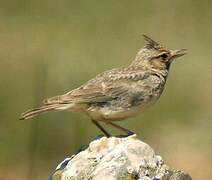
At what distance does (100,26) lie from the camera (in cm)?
1944

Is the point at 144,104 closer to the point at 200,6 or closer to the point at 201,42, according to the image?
the point at 201,42

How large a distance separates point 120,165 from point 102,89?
187 centimetres

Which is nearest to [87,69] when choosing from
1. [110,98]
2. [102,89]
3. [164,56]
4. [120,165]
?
[164,56]

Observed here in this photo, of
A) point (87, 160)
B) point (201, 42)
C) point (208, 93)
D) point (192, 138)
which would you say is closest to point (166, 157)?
point (192, 138)

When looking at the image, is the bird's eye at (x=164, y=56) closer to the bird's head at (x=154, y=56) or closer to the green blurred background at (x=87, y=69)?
the bird's head at (x=154, y=56)

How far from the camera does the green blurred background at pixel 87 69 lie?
1491 cm

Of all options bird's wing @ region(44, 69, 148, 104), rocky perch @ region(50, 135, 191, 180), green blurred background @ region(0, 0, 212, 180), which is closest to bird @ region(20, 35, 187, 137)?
bird's wing @ region(44, 69, 148, 104)

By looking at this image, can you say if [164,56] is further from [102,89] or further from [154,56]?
[102,89]

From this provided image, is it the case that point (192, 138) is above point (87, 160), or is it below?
below

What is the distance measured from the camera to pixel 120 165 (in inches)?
304

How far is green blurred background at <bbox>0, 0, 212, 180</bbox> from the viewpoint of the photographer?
14906 millimetres

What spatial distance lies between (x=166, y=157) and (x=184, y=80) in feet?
7.55

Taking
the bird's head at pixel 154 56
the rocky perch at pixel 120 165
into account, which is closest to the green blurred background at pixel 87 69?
the bird's head at pixel 154 56

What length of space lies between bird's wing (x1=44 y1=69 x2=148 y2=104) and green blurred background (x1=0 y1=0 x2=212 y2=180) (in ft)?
5.89
